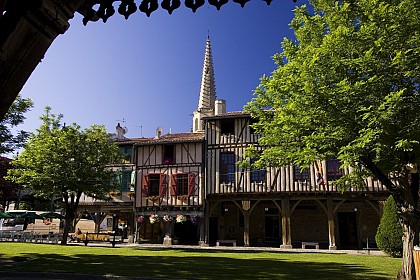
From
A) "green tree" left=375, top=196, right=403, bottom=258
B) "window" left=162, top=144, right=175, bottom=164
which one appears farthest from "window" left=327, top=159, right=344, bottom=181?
"window" left=162, top=144, right=175, bottom=164

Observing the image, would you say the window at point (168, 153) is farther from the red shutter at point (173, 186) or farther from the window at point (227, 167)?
the window at point (227, 167)

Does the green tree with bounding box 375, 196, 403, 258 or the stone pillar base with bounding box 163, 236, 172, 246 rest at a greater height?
the green tree with bounding box 375, 196, 403, 258

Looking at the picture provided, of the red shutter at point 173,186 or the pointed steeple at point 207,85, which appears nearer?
the red shutter at point 173,186

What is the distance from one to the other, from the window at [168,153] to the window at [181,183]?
4.23 ft

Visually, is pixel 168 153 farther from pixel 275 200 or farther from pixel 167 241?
pixel 275 200

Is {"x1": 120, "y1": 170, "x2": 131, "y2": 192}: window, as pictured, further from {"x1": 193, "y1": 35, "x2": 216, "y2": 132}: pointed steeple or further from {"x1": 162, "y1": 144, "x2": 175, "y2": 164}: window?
{"x1": 193, "y1": 35, "x2": 216, "y2": 132}: pointed steeple

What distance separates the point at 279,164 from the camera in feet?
32.2

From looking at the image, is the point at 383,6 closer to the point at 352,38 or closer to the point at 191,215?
the point at 352,38

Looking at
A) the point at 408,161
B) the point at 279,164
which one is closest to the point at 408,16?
the point at 408,161

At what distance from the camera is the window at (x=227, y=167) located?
22.8 metres

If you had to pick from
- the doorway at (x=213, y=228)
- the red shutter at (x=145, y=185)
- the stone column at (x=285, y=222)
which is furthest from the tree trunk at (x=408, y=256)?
the red shutter at (x=145, y=185)

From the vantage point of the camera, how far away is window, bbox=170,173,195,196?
76.9ft

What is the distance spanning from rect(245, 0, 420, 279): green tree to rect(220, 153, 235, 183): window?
45.3ft

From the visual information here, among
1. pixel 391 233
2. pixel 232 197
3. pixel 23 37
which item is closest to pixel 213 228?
pixel 232 197
